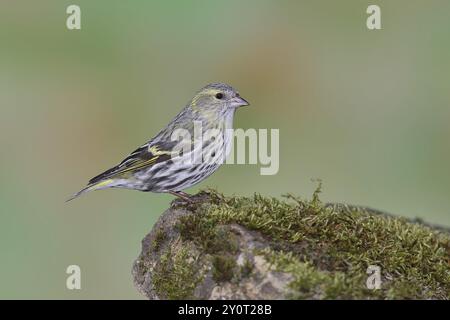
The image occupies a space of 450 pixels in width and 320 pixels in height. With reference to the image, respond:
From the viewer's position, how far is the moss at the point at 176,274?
522 centimetres

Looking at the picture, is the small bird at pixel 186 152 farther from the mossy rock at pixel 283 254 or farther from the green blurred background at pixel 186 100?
the green blurred background at pixel 186 100

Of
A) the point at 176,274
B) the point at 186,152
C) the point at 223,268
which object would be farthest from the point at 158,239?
the point at 186,152

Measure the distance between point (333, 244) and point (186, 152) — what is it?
2.51 m

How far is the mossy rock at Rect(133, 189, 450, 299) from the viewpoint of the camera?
4930mm

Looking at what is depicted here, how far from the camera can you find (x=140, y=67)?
14.9m

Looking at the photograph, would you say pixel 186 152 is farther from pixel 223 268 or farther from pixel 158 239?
pixel 223 268

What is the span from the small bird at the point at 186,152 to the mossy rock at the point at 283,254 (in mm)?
1109

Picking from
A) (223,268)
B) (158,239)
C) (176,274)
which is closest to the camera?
(223,268)

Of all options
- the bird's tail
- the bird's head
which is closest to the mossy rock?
the bird's tail

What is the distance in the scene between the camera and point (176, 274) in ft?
17.7

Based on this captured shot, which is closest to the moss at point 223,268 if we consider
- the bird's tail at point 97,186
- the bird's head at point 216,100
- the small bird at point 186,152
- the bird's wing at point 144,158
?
the small bird at point 186,152

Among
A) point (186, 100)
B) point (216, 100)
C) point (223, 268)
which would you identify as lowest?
point (223, 268)

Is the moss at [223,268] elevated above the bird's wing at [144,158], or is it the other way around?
the bird's wing at [144,158]
